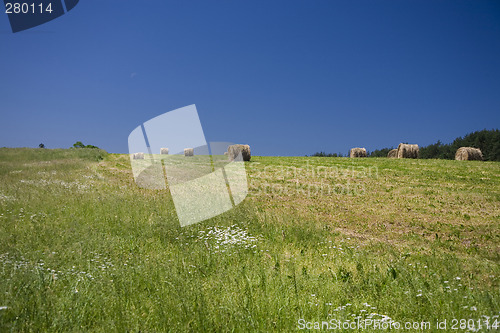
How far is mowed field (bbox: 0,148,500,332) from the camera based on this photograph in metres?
3.91

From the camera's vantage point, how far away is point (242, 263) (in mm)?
6070

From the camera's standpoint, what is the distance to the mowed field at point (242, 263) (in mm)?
3906

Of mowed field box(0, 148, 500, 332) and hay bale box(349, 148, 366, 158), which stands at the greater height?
hay bale box(349, 148, 366, 158)

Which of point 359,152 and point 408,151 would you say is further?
point 359,152

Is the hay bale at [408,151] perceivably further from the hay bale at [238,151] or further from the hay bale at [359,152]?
the hay bale at [238,151]

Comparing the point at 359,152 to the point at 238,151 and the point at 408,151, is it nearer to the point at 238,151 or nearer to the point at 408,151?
the point at 408,151

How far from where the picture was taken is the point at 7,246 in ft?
21.1

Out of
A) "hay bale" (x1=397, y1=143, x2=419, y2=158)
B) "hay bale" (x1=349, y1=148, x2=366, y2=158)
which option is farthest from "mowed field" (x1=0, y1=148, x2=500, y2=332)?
"hay bale" (x1=349, y1=148, x2=366, y2=158)

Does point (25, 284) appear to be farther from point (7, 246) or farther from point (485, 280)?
point (485, 280)

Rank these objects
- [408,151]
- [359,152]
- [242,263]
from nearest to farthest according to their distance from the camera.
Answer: [242,263], [408,151], [359,152]

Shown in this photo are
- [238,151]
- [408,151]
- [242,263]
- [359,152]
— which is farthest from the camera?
[359,152]

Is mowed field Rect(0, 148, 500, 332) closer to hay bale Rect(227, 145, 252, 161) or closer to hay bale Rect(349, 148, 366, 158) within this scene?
hay bale Rect(227, 145, 252, 161)

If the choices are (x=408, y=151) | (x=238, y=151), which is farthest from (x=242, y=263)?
(x=408, y=151)

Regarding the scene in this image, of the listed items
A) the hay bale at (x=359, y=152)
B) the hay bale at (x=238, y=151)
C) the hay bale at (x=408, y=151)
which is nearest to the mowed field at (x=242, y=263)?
the hay bale at (x=238, y=151)
